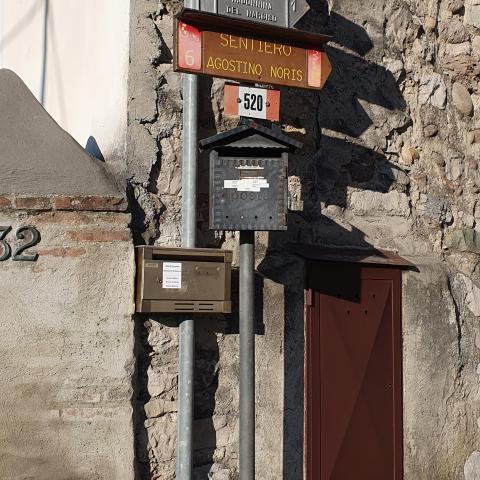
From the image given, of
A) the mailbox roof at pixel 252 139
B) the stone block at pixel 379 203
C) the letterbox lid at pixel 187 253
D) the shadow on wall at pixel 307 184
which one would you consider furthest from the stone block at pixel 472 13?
the letterbox lid at pixel 187 253

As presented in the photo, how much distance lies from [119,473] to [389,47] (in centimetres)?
332

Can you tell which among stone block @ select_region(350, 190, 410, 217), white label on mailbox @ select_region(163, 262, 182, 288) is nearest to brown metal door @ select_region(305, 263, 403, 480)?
stone block @ select_region(350, 190, 410, 217)

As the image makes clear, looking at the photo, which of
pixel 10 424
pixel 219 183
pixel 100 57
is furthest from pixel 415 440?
pixel 100 57

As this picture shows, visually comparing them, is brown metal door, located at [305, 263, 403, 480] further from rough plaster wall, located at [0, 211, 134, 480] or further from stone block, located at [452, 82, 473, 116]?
stone block, located at [452, 82, 473, 116]

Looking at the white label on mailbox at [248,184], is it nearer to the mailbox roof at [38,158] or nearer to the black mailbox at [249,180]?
the black mailbox at [249,180]

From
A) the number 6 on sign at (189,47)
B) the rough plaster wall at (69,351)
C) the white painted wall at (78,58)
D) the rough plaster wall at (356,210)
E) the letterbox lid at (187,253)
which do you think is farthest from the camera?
the white painted wall at (78,58)

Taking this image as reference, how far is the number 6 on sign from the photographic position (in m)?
4.09

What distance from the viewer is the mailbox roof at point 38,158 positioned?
13.5 feet

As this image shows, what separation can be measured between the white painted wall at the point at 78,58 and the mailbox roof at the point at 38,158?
0.27m

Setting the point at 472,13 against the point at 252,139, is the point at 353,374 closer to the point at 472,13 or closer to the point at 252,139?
the point at 252,139

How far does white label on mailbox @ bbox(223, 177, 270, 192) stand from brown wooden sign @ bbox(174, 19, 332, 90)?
56cm

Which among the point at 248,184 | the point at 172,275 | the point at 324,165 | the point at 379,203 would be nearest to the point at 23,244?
the point at 172,275

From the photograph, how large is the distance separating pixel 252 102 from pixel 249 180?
17.3 inches

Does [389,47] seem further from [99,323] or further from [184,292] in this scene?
[99,323]
